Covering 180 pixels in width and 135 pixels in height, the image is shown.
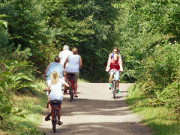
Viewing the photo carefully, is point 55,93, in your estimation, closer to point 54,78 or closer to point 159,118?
point 54,78

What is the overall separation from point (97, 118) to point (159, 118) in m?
1.77

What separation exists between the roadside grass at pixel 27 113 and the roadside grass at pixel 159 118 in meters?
2.69

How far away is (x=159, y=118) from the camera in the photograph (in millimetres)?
9711

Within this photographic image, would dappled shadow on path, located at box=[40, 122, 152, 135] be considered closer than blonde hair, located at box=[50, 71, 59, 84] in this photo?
Yes

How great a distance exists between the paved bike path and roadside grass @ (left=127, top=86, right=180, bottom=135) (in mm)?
194

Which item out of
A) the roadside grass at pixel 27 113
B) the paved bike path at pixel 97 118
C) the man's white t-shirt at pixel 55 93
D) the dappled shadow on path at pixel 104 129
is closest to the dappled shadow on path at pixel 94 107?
the paved bike path at pixel 97 118

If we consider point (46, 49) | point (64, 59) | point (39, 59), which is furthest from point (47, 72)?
point (46, 49)

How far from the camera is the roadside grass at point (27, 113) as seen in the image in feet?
25.7

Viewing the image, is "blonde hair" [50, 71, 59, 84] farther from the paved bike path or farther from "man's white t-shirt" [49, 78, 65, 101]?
the paved bike path

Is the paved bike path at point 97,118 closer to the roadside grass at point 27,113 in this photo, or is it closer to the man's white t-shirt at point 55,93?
the roadside grass at point 27,113

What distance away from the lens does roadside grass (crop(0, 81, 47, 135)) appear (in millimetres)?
7840

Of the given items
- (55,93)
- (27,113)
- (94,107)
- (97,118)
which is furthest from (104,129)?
(94,107)

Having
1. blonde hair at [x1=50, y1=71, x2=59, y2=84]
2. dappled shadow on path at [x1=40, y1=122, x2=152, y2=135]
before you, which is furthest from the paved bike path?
blonde hair at [x1=50, y1=71, x2=59, y2=84]

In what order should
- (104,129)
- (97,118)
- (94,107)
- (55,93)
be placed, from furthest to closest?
(94,107) < (97,118) < (104,129) < (55,93)
